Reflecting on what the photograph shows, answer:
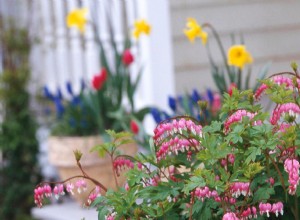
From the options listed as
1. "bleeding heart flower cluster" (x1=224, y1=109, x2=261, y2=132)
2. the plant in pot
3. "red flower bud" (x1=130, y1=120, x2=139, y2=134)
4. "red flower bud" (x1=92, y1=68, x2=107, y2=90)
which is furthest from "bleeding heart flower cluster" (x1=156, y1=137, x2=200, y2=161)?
"red flower bud" (x1=92, y1=68, x2=107, y2=90)

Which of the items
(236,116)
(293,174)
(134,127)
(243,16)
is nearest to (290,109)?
(236,116)

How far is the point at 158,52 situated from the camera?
17.5 feet

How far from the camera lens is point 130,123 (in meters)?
5.12

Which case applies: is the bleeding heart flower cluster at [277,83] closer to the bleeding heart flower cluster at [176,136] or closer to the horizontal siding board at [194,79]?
the bleeding heart flower cluster at [176,136]

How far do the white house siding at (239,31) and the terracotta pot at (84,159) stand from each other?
0.73 m

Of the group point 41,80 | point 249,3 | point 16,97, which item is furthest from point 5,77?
point 249,3

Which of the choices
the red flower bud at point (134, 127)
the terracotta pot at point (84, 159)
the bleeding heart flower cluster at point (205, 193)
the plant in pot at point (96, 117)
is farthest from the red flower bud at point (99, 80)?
the bleeding heart flower cluster at point (205, 193)

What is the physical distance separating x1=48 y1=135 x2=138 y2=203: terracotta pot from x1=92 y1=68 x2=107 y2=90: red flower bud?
0.32 metres

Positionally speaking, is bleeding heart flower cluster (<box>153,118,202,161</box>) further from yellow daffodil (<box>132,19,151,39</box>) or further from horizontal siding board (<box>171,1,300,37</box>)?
horizontal siding board (<box>171,1,300,37</box>)

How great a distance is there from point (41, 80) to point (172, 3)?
1833 mm

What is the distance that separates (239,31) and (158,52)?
61 centimetres

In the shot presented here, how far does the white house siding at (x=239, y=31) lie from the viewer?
550cm

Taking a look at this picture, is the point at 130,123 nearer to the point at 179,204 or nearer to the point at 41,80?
the point at 41,80

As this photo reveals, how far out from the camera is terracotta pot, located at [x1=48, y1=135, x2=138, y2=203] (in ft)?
16.8
